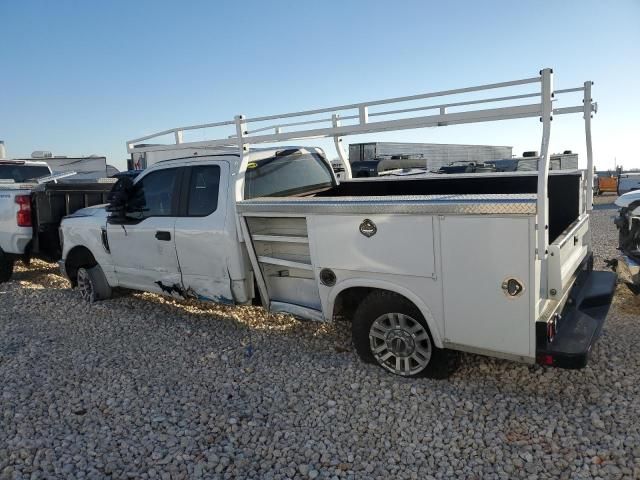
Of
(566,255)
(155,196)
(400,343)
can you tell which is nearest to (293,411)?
(400,343)

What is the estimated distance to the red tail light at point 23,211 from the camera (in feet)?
23.9

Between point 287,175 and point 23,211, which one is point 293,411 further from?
point 23,211

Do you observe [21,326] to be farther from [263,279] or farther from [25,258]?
[263,279]

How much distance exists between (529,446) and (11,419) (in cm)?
350

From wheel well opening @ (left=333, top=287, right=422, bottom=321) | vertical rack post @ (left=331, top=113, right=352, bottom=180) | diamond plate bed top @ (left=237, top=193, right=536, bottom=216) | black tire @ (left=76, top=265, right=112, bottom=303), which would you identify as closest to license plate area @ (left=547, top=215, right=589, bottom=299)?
diamond plate bed top @ (left=237, top=193, right=536, bottom=216)

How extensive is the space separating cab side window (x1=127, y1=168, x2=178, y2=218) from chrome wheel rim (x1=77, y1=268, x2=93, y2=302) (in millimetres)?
1434

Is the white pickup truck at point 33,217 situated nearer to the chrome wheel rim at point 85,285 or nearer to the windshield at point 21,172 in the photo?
the chrome wheel rim at point 85,285

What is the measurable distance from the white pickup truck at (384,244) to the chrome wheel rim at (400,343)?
0.01 meters

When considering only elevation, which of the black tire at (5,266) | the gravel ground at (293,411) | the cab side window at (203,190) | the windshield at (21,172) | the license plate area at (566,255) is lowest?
the gravel ground at (293,411)

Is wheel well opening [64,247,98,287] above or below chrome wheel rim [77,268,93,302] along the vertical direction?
above

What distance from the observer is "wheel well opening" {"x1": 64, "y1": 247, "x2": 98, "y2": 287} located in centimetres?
654

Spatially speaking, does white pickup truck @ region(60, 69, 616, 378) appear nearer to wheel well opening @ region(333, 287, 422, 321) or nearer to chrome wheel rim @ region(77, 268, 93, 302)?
wheel well opening @ region(333, 287, 422, 321)

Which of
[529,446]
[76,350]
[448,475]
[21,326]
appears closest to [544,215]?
[529,446]

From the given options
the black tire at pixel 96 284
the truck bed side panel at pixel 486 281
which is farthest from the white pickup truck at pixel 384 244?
the black tire at pixel 96 284
